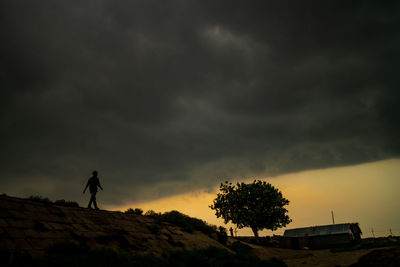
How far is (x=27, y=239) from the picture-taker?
29.8 ft

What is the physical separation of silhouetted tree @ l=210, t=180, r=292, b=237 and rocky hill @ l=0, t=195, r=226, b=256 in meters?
29.0

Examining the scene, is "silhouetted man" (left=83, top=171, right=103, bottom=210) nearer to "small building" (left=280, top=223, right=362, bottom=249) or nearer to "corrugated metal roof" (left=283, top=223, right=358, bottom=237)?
"small building" (left=280, top=223, right=362, bottom=249)

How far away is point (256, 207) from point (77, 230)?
37377 millimetres

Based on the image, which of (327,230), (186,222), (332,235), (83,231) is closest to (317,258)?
(186,222)

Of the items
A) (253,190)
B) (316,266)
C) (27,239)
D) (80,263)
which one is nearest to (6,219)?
(27,239)

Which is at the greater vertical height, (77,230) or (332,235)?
(77,230)

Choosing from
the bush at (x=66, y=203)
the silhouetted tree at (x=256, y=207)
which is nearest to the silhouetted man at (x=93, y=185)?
the bush at (x=66, y=203)

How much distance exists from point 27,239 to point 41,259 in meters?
1.74

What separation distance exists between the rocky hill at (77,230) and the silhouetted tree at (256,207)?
28979 millimetres

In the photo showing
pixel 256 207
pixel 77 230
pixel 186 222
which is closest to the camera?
pixel 77 230

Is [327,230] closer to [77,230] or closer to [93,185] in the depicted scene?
[93,185]

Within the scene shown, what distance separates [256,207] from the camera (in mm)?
44906

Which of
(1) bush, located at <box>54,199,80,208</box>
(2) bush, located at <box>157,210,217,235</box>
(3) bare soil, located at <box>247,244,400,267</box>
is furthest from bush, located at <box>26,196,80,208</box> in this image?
(3) bare soil, located at <box>247,244,400,267</box>

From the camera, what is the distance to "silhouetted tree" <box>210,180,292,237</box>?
4453cm
